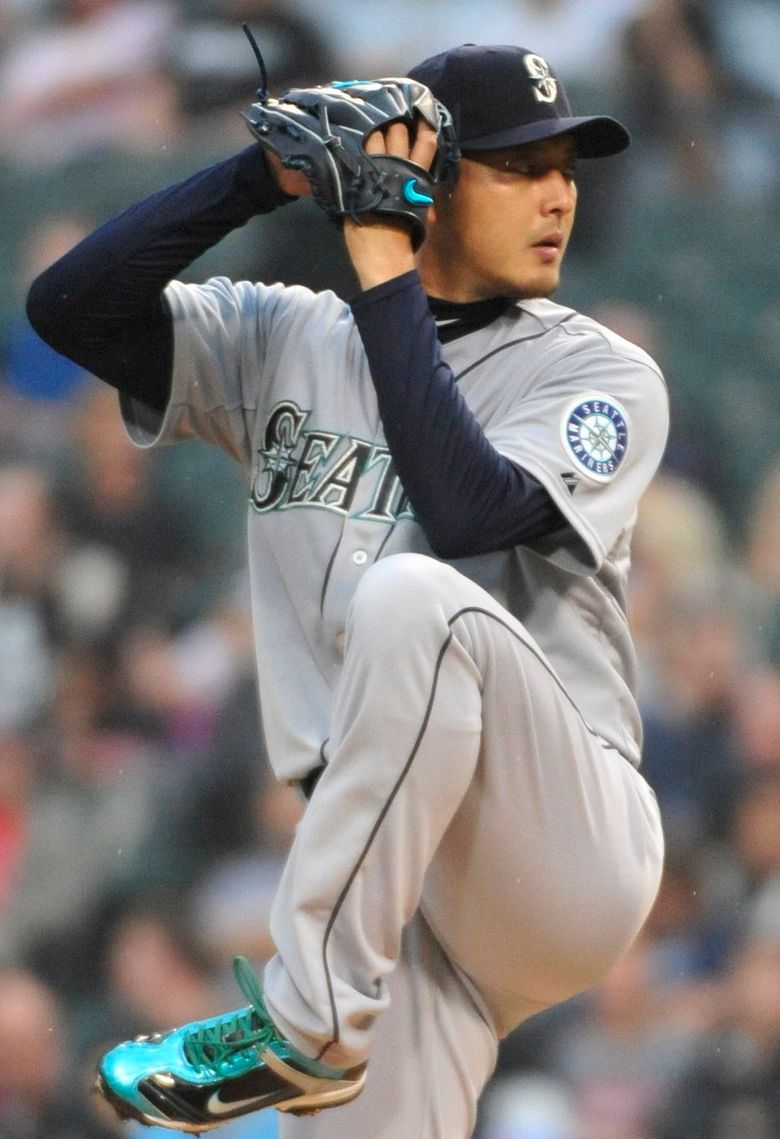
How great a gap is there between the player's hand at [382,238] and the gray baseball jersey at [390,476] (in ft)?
0.58

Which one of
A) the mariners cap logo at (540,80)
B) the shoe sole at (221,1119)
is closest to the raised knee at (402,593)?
the shoe sole at (221,1119)

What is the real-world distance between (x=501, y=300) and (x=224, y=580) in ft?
5.65

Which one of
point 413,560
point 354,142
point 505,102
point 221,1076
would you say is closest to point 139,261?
point 354,142

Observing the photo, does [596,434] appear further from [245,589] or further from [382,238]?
[245,589]

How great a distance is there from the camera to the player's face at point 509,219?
1742 millimetres

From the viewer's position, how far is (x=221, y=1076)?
4.94 feet

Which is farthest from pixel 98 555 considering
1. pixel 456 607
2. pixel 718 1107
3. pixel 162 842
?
pixel 456 607

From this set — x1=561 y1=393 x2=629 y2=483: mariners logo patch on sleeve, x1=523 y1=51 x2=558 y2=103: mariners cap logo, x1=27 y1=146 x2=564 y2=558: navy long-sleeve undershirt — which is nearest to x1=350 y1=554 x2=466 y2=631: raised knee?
x1=27 y1=146 x2=564 y2=558: navy long-sleeve undershirt

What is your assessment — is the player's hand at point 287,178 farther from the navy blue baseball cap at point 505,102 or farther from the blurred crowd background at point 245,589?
the blurred crowd background at point 245,589

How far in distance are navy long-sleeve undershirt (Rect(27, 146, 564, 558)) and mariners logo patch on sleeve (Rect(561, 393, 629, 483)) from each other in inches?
2.4

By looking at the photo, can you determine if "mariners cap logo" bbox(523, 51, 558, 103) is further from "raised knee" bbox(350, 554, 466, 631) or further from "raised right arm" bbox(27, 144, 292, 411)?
"raised knee" bbox(350, 554, 466, 631)

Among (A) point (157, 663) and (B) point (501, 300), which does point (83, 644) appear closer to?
(A) point (157, 663)

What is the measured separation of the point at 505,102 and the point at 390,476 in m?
0.36

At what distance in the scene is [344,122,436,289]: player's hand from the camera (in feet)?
5.18
